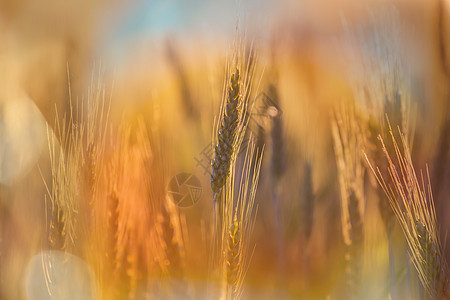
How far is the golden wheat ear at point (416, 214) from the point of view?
2.61 ft

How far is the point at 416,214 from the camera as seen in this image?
84 centimetres

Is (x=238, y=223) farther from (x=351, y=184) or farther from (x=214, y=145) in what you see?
(x=351, y=184)

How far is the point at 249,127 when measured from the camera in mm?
930

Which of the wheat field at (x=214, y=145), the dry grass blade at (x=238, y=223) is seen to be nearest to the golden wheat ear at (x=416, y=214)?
the wheat field at (x=214, y=145)

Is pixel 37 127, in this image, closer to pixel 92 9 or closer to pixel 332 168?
pixel 92 9

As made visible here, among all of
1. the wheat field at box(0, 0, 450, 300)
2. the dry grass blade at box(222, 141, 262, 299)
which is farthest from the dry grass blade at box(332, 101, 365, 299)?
the dry grass blade at box(222, 141, 262, 299)

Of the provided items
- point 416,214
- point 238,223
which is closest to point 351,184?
point 416,214

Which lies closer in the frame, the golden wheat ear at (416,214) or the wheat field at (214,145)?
the golden wheat ear at (416,214)

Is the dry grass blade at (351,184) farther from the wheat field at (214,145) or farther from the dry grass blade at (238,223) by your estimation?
the dry grass blade at (238,223)

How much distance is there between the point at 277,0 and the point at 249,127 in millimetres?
343

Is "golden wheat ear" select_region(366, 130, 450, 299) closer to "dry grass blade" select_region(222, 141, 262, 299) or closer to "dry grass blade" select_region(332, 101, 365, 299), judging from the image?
"dry grass blade" select_region(332, 101, 365, 299)

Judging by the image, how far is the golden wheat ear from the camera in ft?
2.61

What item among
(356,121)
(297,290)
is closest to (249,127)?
(356,121)

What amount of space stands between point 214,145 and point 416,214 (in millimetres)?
477
